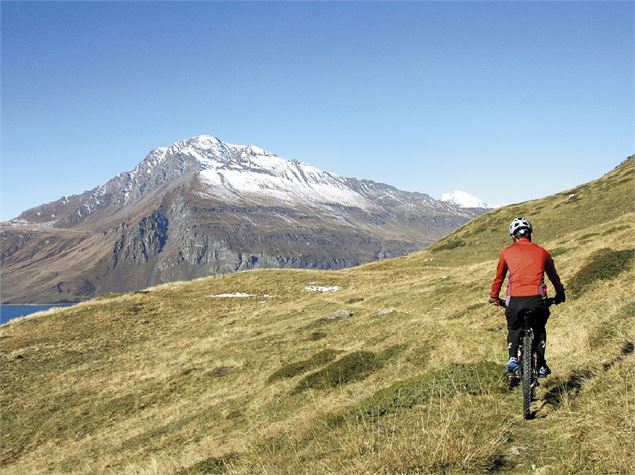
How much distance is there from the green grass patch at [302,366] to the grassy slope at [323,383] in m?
0.13

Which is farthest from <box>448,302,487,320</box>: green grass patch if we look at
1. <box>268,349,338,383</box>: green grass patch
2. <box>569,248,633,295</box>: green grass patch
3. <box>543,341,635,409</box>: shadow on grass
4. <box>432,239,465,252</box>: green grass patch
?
<box>432,239,465,252</box>: green grass patch

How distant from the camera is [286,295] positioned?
201ft

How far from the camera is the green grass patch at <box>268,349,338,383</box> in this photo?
82.6 feet

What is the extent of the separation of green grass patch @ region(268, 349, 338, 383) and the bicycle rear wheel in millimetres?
15867

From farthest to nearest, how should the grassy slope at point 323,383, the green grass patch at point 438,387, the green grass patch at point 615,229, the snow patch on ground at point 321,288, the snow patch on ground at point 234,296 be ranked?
the snow patch on ground at point 234,296
the snow patch on ground at point 321,288
the green grass patch at point 615,229
the green grass patch at point 438,387
the grassy slope at point 323,383

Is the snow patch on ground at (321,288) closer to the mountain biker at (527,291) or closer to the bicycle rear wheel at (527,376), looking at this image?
the mountain biker at (527,291)

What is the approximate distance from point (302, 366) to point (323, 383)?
4.88 metres

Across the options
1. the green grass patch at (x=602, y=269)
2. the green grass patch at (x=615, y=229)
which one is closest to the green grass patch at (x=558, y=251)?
the green grass patch at (x=615, y=229)

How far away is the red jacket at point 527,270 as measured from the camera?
1077 cm

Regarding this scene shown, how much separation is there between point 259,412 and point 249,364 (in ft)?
35.1

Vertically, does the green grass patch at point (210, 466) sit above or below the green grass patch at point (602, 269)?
below

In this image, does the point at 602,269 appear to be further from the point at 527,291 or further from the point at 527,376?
the point at 527,376

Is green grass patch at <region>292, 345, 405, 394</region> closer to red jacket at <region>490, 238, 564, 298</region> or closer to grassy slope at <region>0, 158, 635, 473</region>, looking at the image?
grassy slope at <region>0, 158, 635, 473</region>

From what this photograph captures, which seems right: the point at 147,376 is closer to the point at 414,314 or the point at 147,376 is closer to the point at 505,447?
the point at 414,314
